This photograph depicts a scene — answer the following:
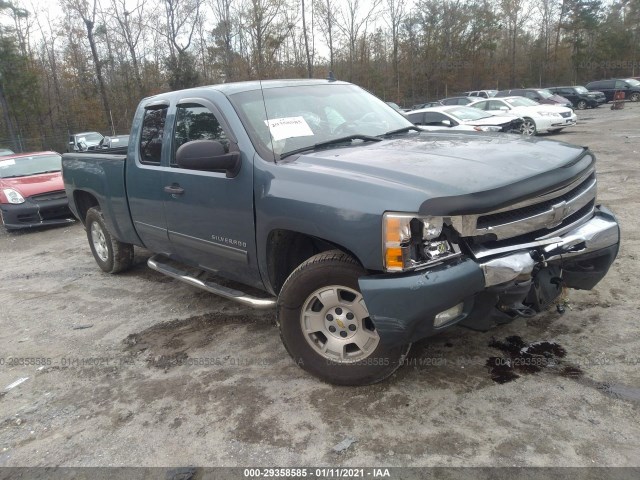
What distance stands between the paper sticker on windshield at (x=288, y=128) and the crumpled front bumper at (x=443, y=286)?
133 centimetres

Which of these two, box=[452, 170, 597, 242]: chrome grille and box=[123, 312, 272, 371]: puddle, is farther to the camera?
box=[123, 312, 272, 371]: puddle

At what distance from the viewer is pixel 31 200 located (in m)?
8.92

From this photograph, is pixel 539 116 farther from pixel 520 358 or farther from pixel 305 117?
pixel 520 358

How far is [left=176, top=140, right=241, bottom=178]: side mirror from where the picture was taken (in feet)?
10.3

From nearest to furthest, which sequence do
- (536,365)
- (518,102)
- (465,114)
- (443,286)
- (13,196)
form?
(443,286), (536,365), (13,196), (465,114), (518,102)

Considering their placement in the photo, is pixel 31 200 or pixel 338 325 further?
pixel 31 200

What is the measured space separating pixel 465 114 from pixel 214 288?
11.6 meters

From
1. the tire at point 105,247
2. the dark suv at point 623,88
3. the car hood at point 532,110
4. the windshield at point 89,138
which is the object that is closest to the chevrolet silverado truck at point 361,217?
the tire at point 105,247

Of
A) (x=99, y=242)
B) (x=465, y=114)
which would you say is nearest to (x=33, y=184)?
(x=99, y=242)

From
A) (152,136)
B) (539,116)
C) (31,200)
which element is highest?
(152,136)

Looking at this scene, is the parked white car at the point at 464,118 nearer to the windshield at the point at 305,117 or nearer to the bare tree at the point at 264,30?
the windshield at the point at 305,117

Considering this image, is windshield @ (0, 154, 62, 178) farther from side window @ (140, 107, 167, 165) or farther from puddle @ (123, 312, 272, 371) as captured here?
puddle @ (123, 312, 272, 371)

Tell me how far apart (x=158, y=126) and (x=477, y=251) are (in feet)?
10.1

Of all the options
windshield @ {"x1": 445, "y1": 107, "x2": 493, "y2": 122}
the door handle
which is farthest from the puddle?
windshield @ {"x1": 445, "y1": 107, "x2": 493, "y2": 122}
